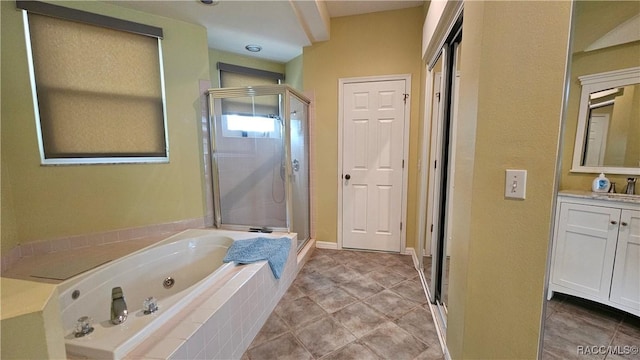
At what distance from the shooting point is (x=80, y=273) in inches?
65.0

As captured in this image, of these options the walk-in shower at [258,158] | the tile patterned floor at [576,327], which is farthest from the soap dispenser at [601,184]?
the walk-in shower at [258,158]

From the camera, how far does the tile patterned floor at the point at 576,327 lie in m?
1.03

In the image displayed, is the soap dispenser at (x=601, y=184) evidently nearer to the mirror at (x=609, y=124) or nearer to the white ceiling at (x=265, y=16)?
the mirror at (x=609, y=124)

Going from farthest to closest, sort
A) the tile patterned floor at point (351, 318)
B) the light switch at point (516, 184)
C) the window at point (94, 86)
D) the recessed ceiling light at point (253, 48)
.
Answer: the recessed ceiling light at point (253, 48), the window at point (94, 86), the tile patterned floor at point (351, 318), the light switch at point (516, 184)

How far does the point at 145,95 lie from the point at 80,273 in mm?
1595

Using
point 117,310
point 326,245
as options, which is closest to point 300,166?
point 326,245

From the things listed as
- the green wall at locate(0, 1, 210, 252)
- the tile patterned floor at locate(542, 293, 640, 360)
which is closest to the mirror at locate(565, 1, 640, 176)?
the tile patterned floor at locate(542, 293, 640, 360)

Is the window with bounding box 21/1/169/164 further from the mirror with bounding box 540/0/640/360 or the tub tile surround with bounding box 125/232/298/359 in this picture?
the mirror with bounding box 540/0/640/360

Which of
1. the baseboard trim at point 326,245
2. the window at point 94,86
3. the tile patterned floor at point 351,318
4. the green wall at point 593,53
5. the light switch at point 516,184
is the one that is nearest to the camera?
the green wall at point 593,53

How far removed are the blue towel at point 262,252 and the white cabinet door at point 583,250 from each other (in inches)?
64.6

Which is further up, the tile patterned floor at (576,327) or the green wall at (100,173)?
the green wall at (100,173)

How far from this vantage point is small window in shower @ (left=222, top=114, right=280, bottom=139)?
281cm

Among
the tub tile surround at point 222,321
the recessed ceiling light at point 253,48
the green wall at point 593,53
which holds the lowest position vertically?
the tub tile surround at point 222,321

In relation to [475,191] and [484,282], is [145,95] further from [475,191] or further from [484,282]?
[484,282]
